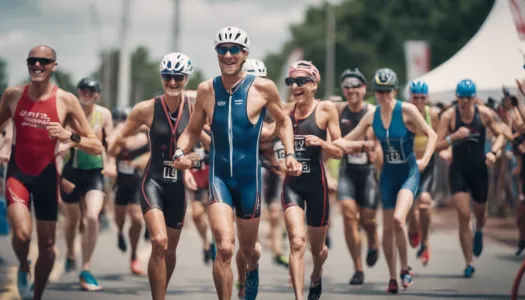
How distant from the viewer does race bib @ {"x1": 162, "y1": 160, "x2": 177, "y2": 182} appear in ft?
37.6

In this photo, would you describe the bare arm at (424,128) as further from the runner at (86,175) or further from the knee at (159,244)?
the runner at (86,175)

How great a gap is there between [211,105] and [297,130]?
83.3 inches

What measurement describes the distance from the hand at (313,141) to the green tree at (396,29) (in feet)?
217

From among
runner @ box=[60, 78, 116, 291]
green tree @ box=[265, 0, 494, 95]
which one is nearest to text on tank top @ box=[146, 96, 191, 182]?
runner @ box=[60, 78, 116, 291]

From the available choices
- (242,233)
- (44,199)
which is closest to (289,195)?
(242,233)

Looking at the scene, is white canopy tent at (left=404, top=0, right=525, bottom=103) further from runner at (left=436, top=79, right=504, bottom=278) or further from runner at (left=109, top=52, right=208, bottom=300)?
runner at (left=109, top=52, right=208, bottom=300)

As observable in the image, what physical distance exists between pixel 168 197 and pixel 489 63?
1174 cm

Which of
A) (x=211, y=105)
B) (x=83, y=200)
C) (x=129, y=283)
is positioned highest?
(x=211, y=105)

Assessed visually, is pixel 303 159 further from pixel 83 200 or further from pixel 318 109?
pixel 83 200

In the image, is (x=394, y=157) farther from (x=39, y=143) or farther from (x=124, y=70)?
(x=124, y=70)

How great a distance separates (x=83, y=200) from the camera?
51.7ft

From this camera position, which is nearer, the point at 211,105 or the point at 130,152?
the point at 211,105

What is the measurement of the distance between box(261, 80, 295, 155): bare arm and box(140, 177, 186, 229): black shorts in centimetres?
137

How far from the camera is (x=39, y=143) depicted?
11.3 m
